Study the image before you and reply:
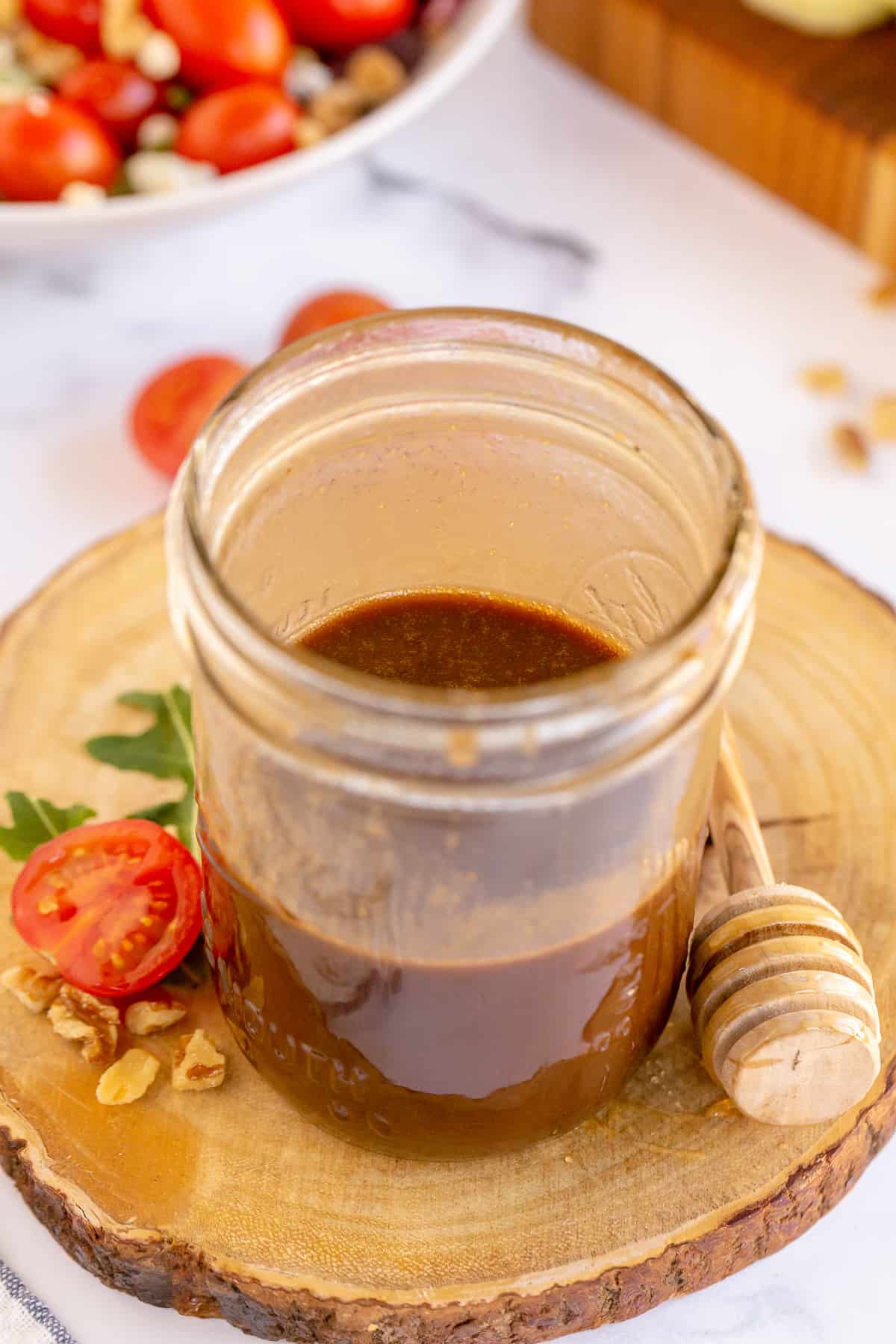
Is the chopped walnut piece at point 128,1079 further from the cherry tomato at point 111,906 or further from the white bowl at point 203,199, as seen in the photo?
the white bowl at point 203,199

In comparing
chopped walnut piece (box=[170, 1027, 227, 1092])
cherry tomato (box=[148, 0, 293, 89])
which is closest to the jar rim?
chopped walnut piece (box=[170, 1027, 227, 1092])

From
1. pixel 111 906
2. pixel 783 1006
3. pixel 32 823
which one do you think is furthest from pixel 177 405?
pixel 783 1006

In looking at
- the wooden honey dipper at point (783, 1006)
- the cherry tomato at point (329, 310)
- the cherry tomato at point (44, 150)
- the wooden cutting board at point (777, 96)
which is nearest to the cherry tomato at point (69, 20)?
the cherry tomato at point (44, 150)

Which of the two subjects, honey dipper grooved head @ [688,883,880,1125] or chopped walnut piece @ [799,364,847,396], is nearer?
honey dipper grooved head @ [688,883,880,1125]

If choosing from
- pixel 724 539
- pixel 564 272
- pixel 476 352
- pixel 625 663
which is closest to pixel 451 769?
pixel 625 663

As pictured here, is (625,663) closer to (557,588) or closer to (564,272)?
(557,588)

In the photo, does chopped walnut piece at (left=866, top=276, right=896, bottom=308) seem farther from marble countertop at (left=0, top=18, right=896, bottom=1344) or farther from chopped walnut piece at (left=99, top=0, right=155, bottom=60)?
chopped walnut piece at (left=99, top=0, right=155, bottom=60)
